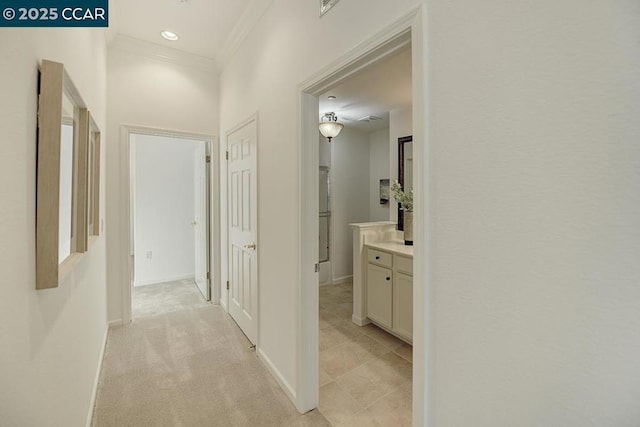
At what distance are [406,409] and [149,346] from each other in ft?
7.21

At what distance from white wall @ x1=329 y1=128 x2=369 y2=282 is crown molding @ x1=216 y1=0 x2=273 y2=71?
1.99 metres

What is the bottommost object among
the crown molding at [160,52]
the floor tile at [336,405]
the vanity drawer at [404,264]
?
the floor tile at [336,405]

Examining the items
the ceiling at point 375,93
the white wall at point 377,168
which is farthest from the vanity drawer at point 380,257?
the white wall at point 377,168

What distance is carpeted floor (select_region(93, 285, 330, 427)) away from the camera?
1.70 m

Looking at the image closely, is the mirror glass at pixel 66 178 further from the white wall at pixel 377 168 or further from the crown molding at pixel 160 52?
the white wall at pixel 377 168

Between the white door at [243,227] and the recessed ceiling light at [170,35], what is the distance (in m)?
1.05

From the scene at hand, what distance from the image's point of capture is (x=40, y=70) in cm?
90

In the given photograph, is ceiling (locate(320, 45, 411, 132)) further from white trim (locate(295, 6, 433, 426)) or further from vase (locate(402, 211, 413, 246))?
vase (locate(402, 211, 413, 246))

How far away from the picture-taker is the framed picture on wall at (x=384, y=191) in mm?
4543

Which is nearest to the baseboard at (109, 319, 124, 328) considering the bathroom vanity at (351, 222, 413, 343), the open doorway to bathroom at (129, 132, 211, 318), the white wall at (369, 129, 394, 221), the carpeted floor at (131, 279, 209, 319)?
the carpeted floor at (131, 279, 209, 319)

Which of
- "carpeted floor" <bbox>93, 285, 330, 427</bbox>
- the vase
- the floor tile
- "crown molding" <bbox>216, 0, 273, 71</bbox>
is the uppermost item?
"crown molding" <bbox>216, 0, 273, 71</bbox>
